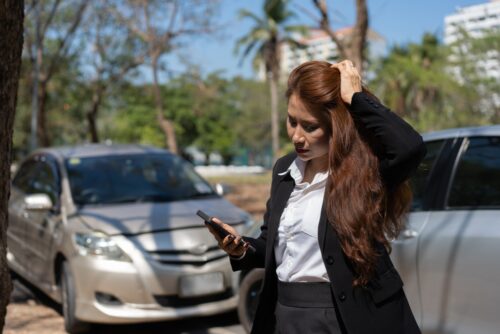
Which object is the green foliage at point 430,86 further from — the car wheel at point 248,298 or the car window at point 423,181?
the car window at point 423,181

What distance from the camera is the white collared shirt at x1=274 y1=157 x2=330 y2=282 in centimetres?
214

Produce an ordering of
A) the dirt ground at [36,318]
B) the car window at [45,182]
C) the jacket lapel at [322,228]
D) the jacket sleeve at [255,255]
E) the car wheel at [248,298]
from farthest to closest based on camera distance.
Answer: the car window at [45,182] → the dirt ground at [36,318] → the car wheel at [248,298] → the jacket sleeve at [255,255] → the jacket lapel at [322,228]

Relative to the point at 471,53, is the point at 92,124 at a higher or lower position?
lower

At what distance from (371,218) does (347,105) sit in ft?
1.20

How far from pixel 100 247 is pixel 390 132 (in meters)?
3.62

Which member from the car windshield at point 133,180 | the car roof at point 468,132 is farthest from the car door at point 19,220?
the car roof at point 468,132

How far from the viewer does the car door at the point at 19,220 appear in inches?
263

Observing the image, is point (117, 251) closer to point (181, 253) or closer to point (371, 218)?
point (181, 253)

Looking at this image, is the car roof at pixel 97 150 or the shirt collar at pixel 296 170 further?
the car roof at pixel 97 150

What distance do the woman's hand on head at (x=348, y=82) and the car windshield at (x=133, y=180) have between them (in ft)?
13.8

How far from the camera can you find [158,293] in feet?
16.7

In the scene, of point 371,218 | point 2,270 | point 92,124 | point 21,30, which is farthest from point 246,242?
point 92,124

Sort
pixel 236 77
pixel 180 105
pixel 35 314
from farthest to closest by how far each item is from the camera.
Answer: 1. pixel 236 77
2. pixel 180 105
3. pixel 35 314

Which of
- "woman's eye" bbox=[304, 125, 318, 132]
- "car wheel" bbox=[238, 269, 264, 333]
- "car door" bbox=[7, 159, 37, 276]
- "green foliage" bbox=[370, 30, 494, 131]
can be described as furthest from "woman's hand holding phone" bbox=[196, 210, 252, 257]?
"green foliage" bbox=[370, 30, 494, 131]
